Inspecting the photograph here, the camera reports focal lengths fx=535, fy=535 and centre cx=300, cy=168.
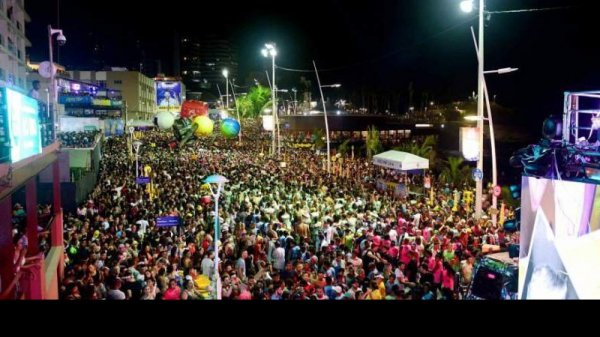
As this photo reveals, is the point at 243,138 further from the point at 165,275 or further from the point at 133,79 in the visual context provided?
the point at 165,275

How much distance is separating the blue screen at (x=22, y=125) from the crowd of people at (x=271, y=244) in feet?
8.34

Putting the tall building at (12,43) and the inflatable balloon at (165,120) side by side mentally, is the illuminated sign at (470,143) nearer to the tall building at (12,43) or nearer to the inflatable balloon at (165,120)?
the inflatable balloon at (165,120)

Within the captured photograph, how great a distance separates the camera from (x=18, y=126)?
5.14 meters

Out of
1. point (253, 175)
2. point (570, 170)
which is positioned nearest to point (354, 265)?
point (570, 170)

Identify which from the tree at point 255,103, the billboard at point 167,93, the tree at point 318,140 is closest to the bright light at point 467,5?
the tree at point 318,140

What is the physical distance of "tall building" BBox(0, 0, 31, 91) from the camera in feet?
127

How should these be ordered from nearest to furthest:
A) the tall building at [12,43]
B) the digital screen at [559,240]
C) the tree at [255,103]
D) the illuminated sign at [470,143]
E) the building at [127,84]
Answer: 1. the digital screen at [559,240]
2. the illuminated sign at [470,143]
3. the tall building at [12,43]
4. the building at [127,84]
5. the tree at [255,103]

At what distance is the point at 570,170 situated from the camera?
696cm

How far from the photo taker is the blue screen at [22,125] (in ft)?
15.6

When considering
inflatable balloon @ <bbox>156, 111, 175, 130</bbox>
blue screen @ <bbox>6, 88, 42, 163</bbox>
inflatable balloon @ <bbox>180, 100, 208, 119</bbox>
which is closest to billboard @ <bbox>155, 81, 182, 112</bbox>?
inflatable balloon @ <bbox>180, 100, 208, 119</bbox>

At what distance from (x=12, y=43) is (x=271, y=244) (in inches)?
1588

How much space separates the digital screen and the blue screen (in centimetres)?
592

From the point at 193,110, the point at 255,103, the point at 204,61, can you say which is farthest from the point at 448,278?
the point at 204,61

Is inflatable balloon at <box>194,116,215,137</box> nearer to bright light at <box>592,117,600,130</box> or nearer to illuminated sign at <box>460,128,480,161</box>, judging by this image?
illuminated sign at <box>460,128,480,161</box>
